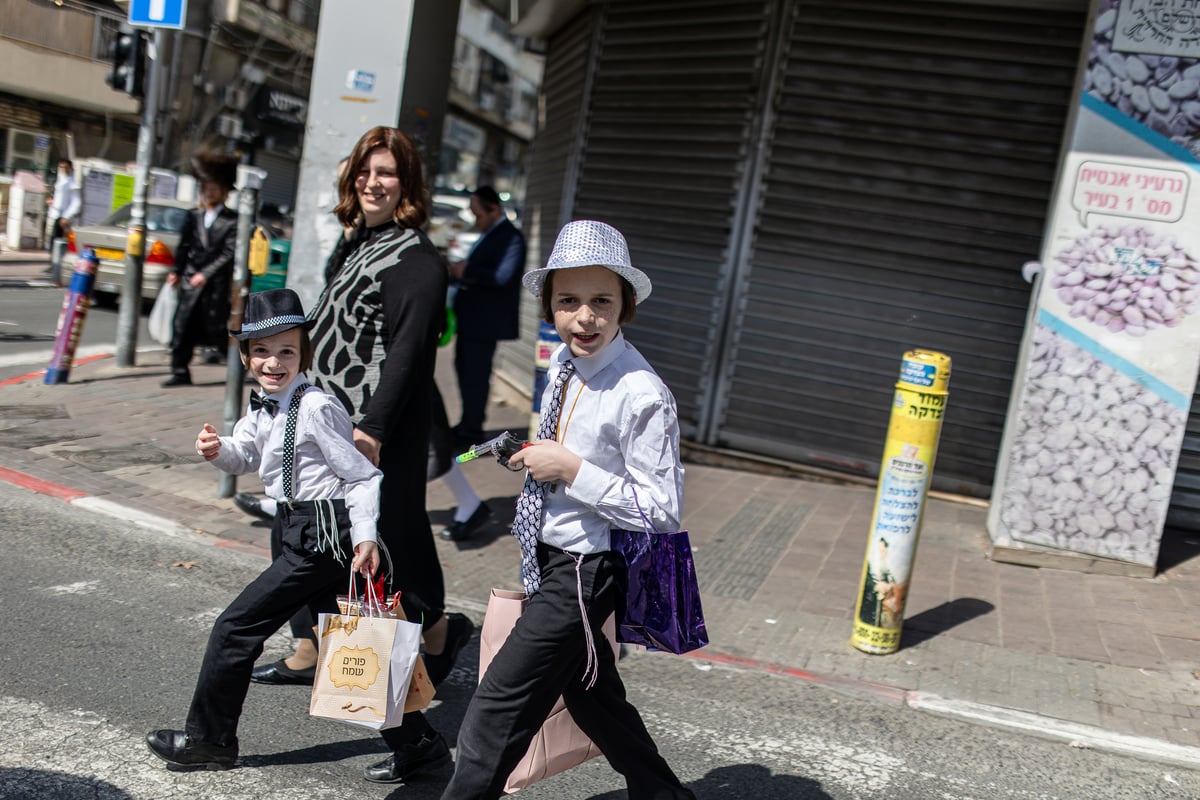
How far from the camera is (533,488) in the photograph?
2947mm

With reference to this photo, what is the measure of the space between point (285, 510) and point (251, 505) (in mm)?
3021

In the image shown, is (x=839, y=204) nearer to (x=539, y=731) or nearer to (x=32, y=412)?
(x=32, y=412)

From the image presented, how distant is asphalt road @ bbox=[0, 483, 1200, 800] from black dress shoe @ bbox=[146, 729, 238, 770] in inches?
2.2

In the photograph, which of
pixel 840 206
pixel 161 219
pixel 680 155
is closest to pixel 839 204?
pixel 840 206

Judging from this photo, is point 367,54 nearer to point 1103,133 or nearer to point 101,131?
point 1103,133

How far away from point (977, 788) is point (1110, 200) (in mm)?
3974

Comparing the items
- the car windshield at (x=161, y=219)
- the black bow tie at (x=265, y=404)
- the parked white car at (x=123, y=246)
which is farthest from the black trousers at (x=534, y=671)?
the car windshield at (x=161, y=219)

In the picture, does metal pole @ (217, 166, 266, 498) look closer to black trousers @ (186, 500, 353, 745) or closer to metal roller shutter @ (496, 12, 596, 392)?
black trousers @ (186, 500, 353, 745)

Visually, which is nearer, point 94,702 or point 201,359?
point 94,702

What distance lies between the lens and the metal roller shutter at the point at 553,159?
1052cm

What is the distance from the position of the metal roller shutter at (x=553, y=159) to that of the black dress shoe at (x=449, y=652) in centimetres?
653

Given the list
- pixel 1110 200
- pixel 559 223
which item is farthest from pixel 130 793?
pixel 559 223

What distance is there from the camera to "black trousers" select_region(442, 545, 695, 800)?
282 cm

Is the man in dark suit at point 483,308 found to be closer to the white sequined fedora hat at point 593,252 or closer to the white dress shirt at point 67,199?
the white sequined fedora hat at point 593,252
